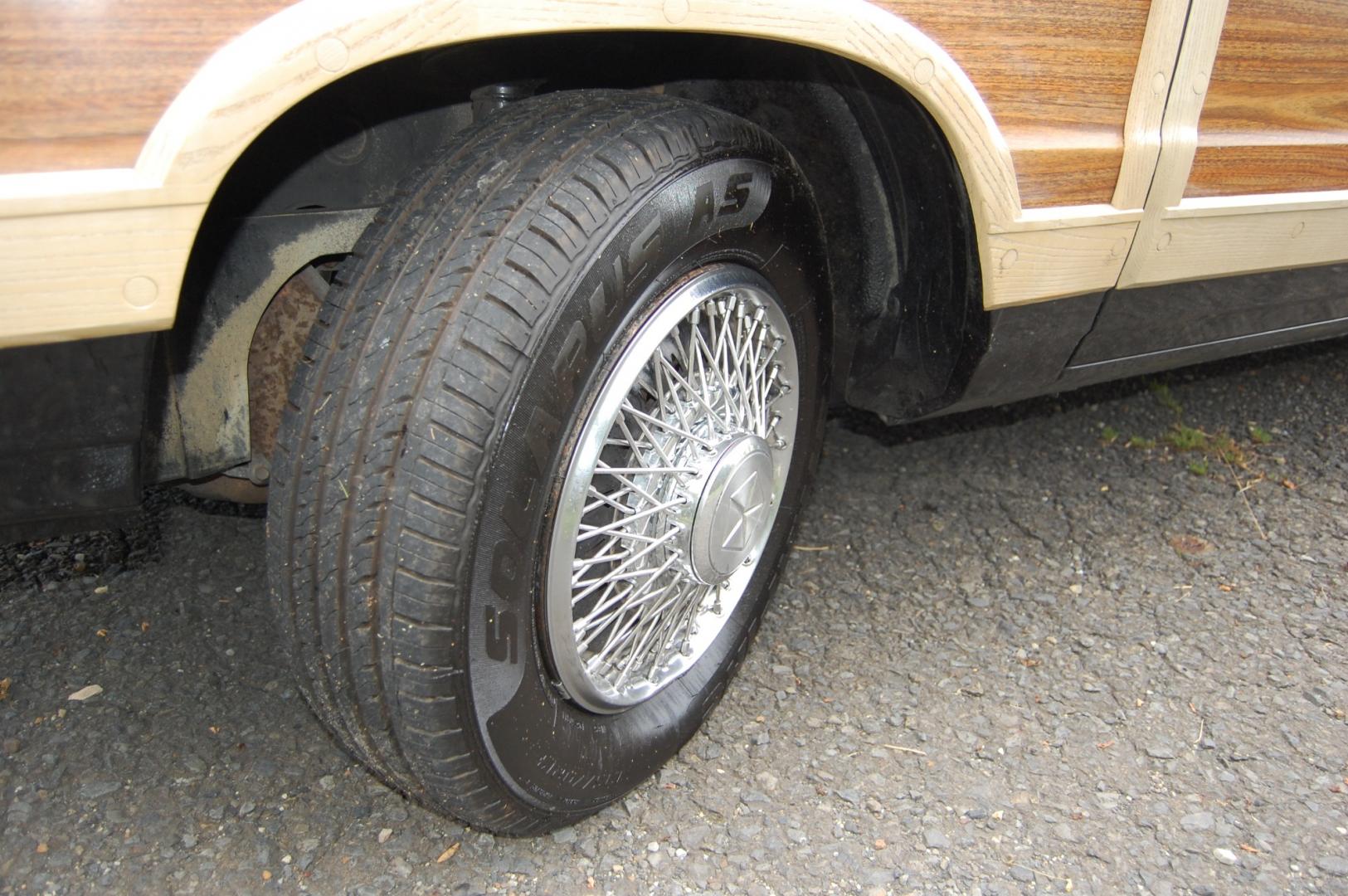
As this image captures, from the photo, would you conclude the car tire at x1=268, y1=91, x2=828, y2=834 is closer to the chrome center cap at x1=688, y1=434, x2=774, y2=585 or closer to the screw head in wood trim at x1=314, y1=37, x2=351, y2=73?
the chrome center cap at x1=688, y1=434, x2=774, y2=585

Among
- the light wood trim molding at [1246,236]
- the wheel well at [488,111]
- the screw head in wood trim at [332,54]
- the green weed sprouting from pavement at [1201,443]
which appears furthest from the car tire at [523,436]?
the green weed sprouting from pavement at [1201,443]

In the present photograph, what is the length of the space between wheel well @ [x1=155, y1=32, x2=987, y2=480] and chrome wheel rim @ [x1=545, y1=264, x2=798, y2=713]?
297mm

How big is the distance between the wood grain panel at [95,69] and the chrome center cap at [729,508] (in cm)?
93

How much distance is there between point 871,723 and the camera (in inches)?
79.1

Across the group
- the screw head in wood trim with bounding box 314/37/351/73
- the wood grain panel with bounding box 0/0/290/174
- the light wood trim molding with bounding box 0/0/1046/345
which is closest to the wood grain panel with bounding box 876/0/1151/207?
the light wood trim molding with bounding box 0/0/1046/345

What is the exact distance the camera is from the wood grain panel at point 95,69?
0.94 meters

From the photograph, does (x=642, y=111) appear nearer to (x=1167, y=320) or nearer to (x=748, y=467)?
(x=748, y=467)

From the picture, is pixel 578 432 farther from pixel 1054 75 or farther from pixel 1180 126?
pixel 1180 126

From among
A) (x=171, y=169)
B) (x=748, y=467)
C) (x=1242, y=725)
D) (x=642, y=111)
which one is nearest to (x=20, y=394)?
(x=171, y=169)

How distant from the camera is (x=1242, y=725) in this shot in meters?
2.05

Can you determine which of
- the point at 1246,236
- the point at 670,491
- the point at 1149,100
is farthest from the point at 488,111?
the point at 1246,236

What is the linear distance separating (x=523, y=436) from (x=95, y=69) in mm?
583

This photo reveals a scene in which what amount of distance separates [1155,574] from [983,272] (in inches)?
45.4

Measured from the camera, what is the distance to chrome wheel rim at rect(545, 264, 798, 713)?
5.04 feet
